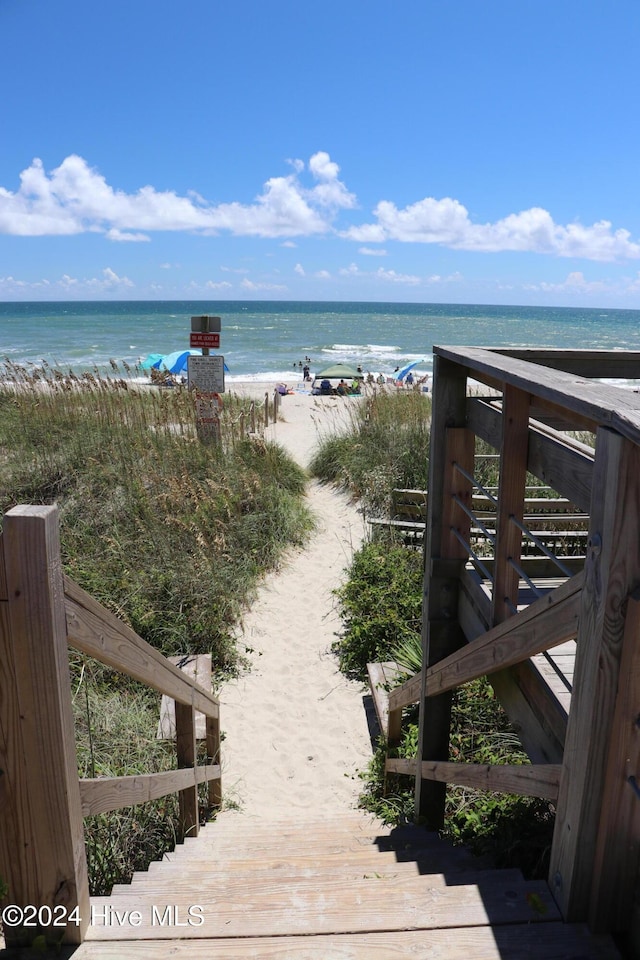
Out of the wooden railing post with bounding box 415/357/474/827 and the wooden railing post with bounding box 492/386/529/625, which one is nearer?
the wooden railing post with bounding box 492/386/529/625

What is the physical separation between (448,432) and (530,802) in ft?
5.92

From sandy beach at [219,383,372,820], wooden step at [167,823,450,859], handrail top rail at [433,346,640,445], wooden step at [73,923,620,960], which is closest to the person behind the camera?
handrail top rail at [433,346,640,445]

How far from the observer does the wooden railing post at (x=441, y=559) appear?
10.4ft

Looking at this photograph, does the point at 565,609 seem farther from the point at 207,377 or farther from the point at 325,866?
the point at 207,377

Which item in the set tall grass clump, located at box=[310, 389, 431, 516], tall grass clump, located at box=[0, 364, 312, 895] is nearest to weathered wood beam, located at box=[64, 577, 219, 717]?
tall grass clump, located at box=[0, 364, 312, 895]

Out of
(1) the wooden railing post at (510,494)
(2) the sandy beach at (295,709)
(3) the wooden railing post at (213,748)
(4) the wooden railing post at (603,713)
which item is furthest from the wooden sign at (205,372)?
A: (4) the wooden railing post at (603,713)

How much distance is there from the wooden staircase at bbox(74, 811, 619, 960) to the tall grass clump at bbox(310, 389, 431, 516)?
251 inches

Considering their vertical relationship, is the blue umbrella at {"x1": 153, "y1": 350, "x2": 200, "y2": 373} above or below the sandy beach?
above

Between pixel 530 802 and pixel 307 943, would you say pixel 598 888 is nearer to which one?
pixel 307 943

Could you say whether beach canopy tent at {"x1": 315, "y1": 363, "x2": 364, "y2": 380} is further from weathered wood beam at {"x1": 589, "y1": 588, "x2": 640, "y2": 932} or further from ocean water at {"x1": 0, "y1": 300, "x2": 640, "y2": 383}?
weathered wood beam at {"x1": 589, "y1": 588, "x2": 640, "y2": 932}

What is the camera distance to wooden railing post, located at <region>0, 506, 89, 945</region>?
1.42m

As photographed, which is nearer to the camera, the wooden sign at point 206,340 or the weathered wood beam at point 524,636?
the weathered wood beam at point 524,636

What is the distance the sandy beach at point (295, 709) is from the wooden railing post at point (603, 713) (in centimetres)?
273

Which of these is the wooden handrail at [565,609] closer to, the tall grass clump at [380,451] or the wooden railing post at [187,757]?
the wooden railing post at [187,757]
